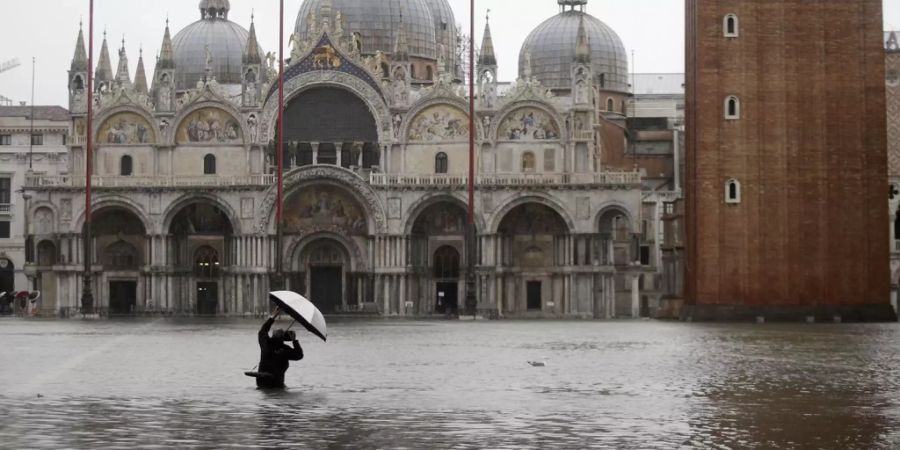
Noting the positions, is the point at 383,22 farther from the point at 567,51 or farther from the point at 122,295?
the point at 122,295

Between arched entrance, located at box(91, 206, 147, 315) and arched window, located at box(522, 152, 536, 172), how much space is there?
21148 millimetres

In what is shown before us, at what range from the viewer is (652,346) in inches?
1673

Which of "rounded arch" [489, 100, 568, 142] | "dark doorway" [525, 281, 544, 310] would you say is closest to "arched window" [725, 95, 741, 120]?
"rounded arch" [489, 100, 568, 142]

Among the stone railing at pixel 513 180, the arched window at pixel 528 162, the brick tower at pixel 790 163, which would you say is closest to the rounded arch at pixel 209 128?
the stone railing at pixel 513 180

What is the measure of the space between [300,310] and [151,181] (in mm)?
66414

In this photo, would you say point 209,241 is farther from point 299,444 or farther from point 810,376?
point 299,444

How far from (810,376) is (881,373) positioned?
1819 mm

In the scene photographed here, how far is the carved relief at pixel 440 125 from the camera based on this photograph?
3551 inches

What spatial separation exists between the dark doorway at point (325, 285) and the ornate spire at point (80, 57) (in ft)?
56.9

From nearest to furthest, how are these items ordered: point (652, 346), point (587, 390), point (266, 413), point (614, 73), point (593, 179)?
point (266, 413) → point (587, 390) → point (652, 346) → point (593, 179) → point (614, 73)

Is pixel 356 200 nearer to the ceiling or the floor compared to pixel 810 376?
nearer to the ceiling

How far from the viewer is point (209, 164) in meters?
91.8

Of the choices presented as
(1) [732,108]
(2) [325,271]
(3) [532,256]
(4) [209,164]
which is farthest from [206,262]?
(1) [732,108]

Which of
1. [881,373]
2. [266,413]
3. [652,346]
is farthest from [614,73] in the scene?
[266,413]
